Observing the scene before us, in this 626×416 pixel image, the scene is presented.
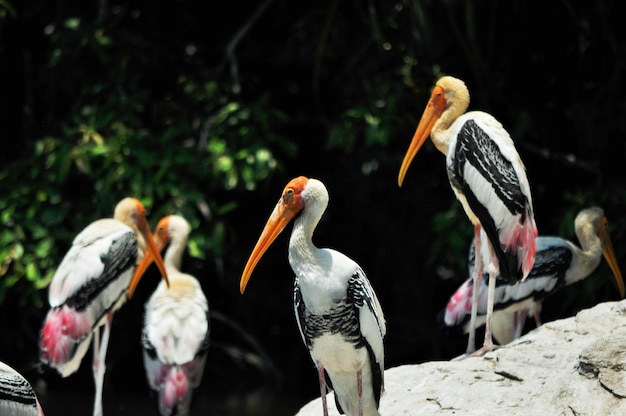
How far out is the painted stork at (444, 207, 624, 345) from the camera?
684 cm

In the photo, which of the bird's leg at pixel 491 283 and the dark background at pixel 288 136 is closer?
the bird's leg at pixel 491 283

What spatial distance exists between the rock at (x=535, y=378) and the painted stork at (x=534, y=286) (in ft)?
3.02

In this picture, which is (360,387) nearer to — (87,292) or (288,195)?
(288,195)

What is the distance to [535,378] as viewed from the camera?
17.4ft

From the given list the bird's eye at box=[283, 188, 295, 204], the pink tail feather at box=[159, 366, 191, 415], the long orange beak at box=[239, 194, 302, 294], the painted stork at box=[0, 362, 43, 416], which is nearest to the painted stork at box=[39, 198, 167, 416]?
the pink tail feather at box=[159, 366, 191, 415]

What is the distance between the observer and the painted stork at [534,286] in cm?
684

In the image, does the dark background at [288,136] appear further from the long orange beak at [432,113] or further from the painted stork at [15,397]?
the painted stork at [15,397]

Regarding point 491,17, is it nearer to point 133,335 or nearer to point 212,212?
point 212,212

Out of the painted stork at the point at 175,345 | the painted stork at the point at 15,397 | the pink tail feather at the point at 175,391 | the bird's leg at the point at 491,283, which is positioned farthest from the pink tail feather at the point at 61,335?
the painted stork at the point at 15,397

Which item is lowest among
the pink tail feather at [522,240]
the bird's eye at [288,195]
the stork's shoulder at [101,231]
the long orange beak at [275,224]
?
the stork's shoulder at [101,231]

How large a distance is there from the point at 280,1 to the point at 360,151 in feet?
5.44

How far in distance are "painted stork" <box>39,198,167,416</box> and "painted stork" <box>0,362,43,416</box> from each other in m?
2.50

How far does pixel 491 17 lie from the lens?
8.83 m

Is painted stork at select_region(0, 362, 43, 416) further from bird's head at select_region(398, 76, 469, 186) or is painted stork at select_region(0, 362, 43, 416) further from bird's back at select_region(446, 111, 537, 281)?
bird's head at select_region(398, 76, 469, 186)
